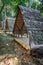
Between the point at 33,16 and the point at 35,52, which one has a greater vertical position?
the point at 33,16

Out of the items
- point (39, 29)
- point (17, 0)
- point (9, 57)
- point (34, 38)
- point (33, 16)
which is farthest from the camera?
point (17, 0)

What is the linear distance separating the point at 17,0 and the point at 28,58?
27.0 ft

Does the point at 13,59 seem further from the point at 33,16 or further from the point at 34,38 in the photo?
the point at 33,16

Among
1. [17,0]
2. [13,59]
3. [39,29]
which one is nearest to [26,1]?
[17,0]

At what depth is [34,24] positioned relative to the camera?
7004mm

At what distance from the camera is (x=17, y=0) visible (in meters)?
13.3

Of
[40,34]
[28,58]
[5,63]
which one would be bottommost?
[28,58]

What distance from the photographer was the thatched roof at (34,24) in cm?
633

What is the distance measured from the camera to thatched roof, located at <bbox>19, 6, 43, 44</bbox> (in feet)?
20.8

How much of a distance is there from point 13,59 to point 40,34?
10.9 ft

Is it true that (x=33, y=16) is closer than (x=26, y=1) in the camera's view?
Yes

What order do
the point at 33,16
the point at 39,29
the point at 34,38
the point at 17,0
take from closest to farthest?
1. the point at 34,38
2. the point at 39,29
3. the point at 33,16
4. the point at 17,0

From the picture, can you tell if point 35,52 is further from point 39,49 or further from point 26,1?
point 26,1

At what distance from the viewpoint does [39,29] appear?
6.79 metres
